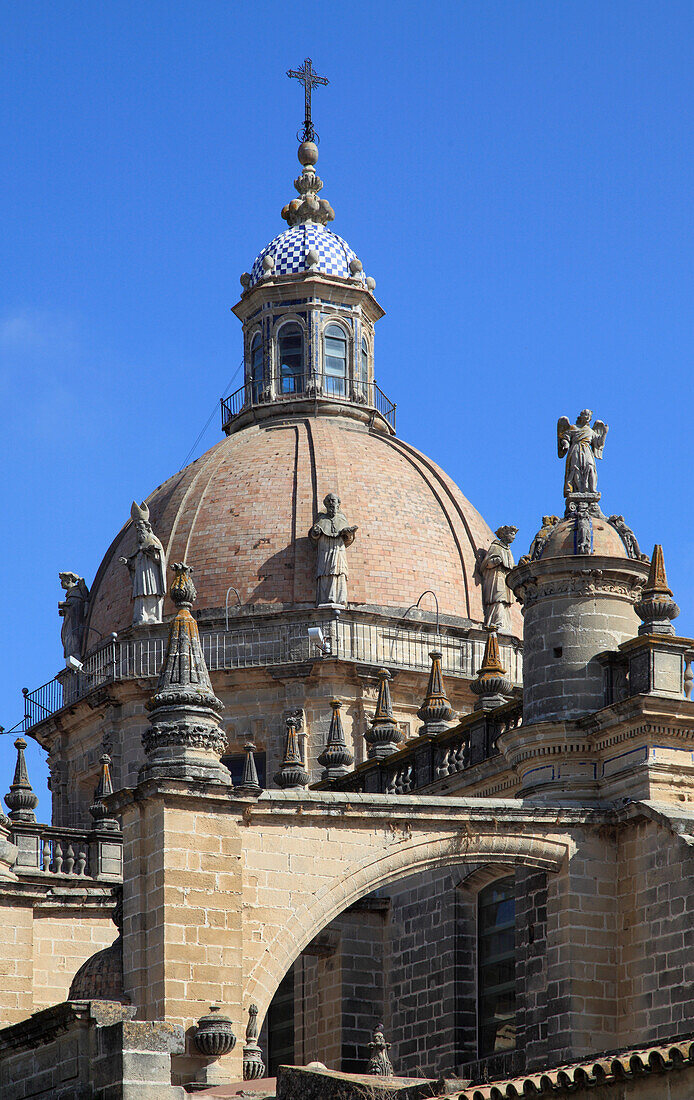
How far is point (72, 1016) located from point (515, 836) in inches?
341

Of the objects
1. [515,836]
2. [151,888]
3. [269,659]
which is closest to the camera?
[151,888]

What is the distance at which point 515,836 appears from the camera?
26.9m

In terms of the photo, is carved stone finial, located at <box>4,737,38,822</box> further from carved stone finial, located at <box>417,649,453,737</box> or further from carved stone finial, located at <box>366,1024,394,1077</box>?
carved stone finial, located at <box>366,1024,394,1077</box>

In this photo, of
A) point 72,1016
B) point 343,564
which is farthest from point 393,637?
point 72,1016

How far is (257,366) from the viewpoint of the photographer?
183ft

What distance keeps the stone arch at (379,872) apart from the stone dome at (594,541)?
4.01 m

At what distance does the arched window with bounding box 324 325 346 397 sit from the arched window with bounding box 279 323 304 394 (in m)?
0.69

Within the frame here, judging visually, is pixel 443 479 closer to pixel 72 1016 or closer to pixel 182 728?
pixel 182 728

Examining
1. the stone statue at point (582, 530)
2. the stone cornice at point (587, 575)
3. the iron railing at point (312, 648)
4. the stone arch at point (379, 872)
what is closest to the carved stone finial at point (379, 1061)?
the stone arch at point (379, 872)

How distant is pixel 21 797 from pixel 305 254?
19.1 metres

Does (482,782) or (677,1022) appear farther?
(482,782)

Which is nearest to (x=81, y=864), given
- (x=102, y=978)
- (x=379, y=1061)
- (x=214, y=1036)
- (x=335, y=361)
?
(x=102, y=978)

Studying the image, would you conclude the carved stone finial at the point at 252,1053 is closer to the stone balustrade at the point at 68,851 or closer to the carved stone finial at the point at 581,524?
the carved stone finial at the point at 581,524

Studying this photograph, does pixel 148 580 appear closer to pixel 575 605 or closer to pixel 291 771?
pixel 291 771
